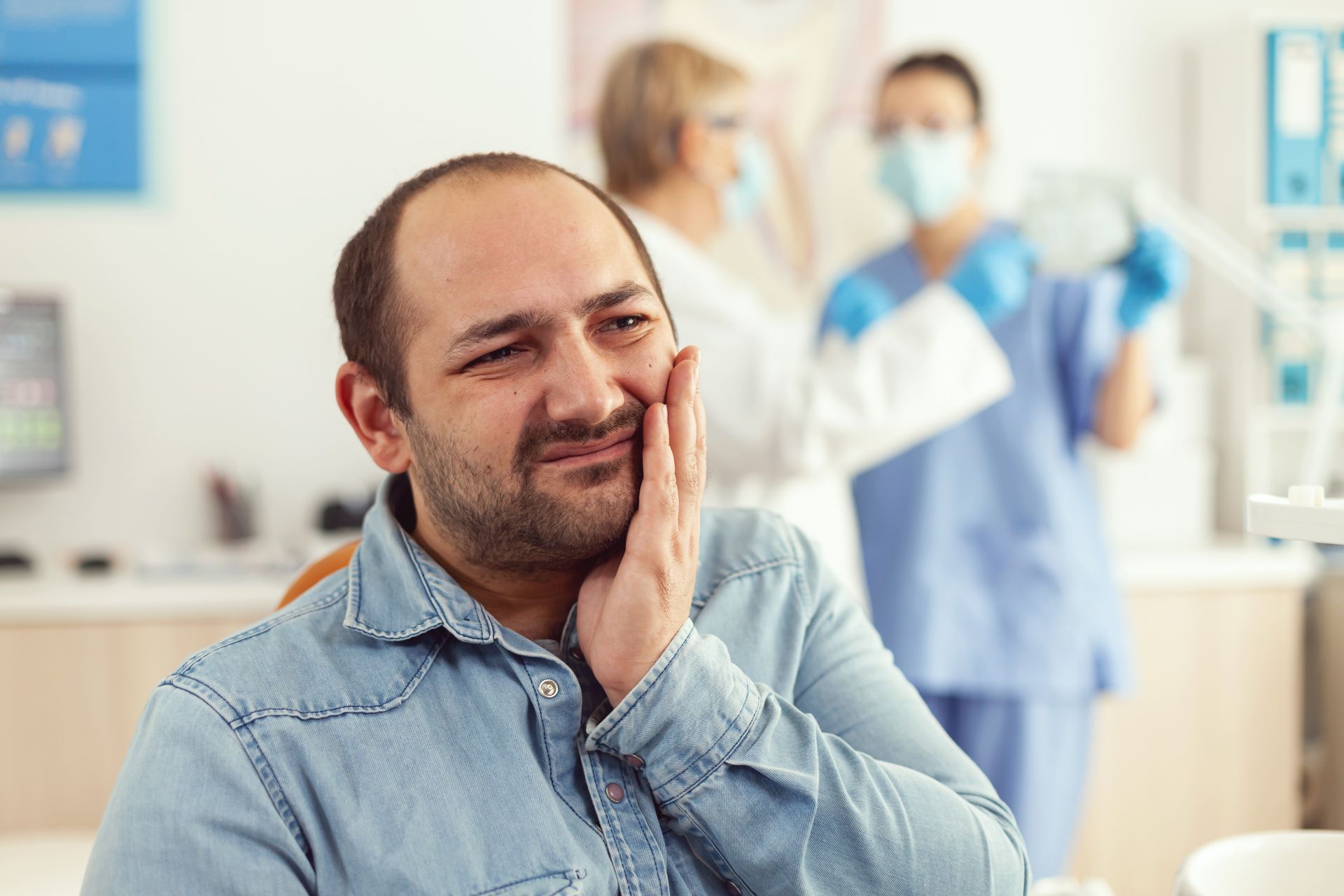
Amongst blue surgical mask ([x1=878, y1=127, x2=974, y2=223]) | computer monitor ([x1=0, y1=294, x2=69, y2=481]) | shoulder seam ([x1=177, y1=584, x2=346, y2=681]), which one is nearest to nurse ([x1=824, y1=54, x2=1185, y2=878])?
blue surgical mask ([x1=878, y1=127, x2=974, y2=223])

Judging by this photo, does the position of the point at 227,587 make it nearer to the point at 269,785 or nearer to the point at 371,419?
the point at 371,419

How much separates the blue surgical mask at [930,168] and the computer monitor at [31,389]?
1697 millimetres

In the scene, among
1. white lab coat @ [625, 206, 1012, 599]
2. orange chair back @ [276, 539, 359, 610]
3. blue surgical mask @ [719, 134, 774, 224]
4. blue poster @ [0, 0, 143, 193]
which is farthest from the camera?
blue poster @ [0, 0, 143, 193]

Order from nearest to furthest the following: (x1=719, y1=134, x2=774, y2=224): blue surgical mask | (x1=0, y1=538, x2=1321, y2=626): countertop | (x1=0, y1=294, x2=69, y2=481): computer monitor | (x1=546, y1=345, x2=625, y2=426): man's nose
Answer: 1. (x1=546, y1=345, x2=625, y2=426): man's nose
2. (x1=719, y1=134, x2=774, y2=224): blue surgical mask
3. (x1=0, y1=538, x2=1321, y2=626): countertop
4. (x1=0, y1=294, x2=69, y2=481): computer monitor

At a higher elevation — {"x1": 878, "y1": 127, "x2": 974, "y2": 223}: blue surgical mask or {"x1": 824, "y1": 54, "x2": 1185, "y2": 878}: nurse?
{"x1": 878, "y1": 127, "x2": 974, "y2": 223}: blue surgical mask

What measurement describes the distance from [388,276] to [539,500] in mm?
228

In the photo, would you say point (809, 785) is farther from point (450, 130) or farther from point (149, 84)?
point (149, 84)

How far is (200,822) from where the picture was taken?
72 cm

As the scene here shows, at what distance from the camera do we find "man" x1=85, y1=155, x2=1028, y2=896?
0.77 meters

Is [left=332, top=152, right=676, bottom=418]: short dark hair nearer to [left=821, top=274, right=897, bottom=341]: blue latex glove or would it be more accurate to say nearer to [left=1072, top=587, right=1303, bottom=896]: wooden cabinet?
[left=821, top=274, right=897, bottom=341]: blue latex glove

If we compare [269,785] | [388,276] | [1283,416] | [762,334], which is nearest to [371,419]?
[388,276]

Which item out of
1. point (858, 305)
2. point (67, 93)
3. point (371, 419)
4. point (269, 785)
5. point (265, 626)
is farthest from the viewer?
point (67, 93)

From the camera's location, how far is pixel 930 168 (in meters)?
2.02

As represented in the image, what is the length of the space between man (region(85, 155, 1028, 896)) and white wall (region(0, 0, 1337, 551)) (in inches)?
65.5
